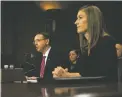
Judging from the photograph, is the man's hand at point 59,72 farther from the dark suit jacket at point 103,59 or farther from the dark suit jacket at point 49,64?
the dark suit jacket at point 103,59

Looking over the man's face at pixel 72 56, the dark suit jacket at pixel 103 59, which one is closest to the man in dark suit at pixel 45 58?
the man's face at pixel 72 56

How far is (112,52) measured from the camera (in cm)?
209

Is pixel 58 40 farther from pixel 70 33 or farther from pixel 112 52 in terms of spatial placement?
pixel 112 52

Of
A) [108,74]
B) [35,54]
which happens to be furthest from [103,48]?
[35,54]

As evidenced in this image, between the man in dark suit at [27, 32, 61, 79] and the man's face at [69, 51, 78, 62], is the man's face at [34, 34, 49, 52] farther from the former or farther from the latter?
the man's face at [69, 51, 78, 62]

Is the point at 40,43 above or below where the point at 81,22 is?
below

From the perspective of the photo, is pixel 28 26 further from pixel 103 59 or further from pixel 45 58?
pixel 103 59

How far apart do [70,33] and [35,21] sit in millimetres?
319

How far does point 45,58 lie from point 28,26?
0.31 meters

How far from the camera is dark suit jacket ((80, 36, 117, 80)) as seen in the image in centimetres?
206

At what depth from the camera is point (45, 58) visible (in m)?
2.02

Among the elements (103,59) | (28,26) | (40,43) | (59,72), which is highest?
(28,26)

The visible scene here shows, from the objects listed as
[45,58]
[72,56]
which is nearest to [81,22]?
[72,56]

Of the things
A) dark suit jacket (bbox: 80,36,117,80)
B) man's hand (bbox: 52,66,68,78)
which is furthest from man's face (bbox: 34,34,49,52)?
dark suit jacket (bbox: 80,36,117,80)
